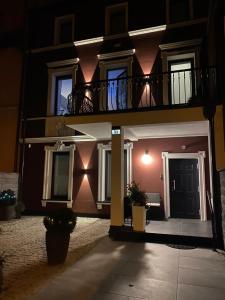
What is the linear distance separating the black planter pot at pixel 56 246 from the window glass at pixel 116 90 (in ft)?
16.3

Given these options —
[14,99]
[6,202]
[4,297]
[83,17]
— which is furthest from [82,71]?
[4,297]

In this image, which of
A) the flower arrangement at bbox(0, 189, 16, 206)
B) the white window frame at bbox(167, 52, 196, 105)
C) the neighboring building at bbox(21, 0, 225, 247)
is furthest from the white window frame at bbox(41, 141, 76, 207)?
the white window frame at bbox(167, 52, 196, 105)

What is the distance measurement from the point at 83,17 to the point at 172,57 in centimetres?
415

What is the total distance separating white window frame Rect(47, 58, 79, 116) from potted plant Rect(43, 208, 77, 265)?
5.94 m

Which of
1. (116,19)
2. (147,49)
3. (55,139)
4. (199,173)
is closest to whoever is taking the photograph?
(199,173)

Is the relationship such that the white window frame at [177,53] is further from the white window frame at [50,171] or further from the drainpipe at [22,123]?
the drainpipe at [22,123]

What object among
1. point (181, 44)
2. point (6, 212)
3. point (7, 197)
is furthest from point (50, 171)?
point (181, 44)

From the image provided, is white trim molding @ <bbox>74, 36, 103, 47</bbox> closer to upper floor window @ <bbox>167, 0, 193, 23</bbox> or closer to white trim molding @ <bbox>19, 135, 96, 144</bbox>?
upper floor window @ <bbox>167, 0, 193, 23</bbox>

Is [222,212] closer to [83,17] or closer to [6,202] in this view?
[6,202]

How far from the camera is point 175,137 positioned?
8.19 meters

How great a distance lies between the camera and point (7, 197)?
8648mm

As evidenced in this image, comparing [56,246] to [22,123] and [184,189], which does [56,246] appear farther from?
[22,123]

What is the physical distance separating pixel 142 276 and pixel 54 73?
27.5 ft

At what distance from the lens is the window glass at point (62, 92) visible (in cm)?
963
